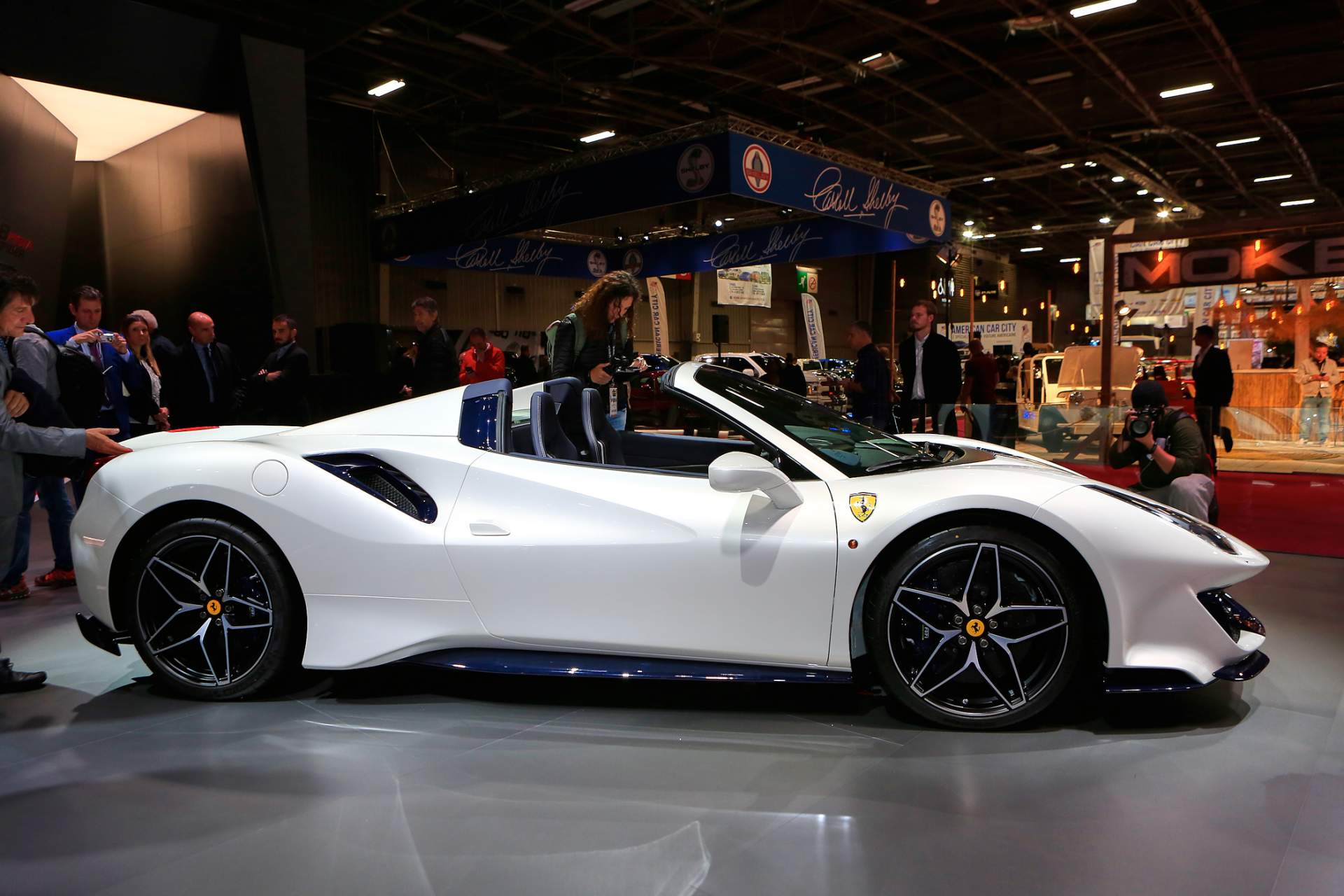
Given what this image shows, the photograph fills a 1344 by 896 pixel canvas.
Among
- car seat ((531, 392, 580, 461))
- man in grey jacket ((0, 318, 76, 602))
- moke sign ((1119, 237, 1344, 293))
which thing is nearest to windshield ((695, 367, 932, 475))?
car seat ((531, 392, 580, 461))

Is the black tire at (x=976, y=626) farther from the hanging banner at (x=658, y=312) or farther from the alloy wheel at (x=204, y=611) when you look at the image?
the hanging banner at (x=658, y=312)

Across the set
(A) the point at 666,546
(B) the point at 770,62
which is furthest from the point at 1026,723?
(B) the point at 770,62

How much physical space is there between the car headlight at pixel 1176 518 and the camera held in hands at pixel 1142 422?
2100 millimetres

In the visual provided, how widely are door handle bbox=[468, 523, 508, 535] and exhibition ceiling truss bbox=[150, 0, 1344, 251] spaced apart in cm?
820

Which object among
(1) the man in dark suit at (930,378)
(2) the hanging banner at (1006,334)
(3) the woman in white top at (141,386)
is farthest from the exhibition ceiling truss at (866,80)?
(3) the woman in white top at (141,386)

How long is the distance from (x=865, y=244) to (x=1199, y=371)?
7.28 metres

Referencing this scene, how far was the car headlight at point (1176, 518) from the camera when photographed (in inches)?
97.3

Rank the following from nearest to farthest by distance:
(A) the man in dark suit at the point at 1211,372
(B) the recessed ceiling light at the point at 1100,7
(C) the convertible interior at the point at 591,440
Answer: (C) the convertible interior at the point at 591,440 < (A) the man in dark suit at the point at 1211,372 < (B) the recessed ceiling light at the point at 1100,7

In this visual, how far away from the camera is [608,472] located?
268cm

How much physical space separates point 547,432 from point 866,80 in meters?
13.5

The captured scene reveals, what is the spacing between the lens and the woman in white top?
5500 millimetres

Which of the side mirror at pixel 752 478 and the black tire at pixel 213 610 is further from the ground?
the side mirror at pixel 752 478

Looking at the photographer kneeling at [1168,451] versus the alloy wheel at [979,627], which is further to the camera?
the photographer kneeling at [1168,451]

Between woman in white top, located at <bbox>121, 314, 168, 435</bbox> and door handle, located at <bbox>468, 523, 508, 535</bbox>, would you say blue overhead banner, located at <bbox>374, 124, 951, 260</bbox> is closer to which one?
woman in white top, located at <bbox>121, 314, 168, 435</bbox>
